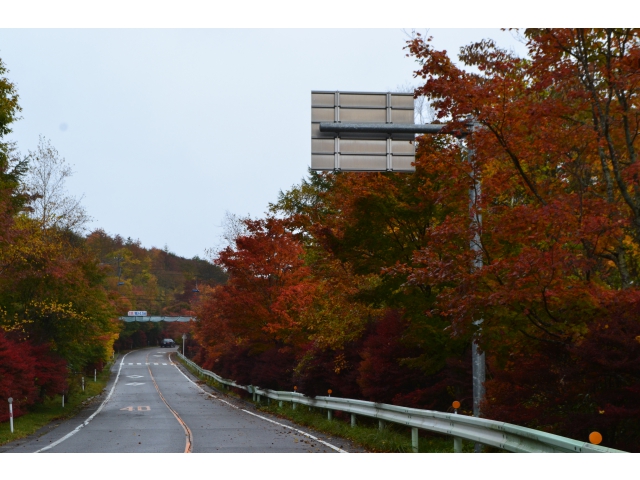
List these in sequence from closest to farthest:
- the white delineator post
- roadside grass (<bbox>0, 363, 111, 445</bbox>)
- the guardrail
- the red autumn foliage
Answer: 1. the guardrail
2. the white delineator post
3. roadside grass (<bbox>0, 363, 111, 445</bbox>)
4. the red autumn foliage

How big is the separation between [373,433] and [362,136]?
22.0 ft

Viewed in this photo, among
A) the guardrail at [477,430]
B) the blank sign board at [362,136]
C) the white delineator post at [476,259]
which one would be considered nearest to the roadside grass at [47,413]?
the guardrail at [477,430]

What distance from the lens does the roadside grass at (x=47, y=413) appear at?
20469 mm

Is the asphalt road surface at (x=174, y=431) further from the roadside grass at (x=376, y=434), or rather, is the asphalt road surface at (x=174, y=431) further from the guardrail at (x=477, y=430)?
the guardrail at (x=477, y=430)

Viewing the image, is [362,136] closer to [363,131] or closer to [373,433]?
[363,131]

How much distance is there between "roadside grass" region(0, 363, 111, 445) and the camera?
20.5 m

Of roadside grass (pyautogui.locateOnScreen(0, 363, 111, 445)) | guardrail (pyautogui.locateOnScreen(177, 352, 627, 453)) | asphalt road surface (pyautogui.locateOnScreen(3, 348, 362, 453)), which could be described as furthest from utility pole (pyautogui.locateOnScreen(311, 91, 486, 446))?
roadside grass (pyautogui.locateOnScreen(0, 363, 111, 445))

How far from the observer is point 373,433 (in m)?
15.0

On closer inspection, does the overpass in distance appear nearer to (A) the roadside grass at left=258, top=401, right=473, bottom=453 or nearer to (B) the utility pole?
(A) the roadside grass at left=258, top=401, right=473, bottom=453

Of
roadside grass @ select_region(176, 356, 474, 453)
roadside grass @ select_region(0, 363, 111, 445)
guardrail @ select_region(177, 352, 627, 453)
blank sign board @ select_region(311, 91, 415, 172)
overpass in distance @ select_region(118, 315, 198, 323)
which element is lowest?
roadside grass @ select_region(0, 363, 111, 445)

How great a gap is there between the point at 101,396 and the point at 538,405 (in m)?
38.5

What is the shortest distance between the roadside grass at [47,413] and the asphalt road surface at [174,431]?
0.63 meters

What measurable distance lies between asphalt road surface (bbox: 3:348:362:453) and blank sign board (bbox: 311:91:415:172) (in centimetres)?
564

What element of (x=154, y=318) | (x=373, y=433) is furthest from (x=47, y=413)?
(x=154, y=318)
